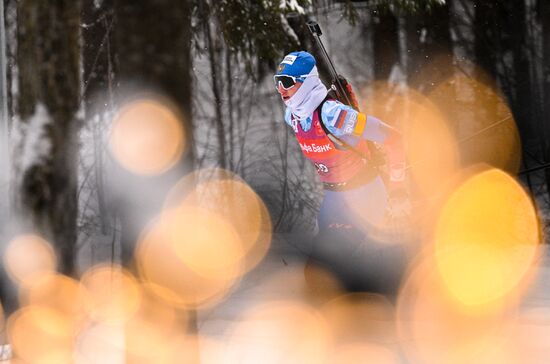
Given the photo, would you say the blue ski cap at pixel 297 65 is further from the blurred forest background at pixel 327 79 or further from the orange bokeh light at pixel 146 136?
the blurred forest background at pixel 327 79

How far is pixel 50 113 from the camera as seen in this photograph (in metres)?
3.27

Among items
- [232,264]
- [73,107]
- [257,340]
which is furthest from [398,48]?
Result: [73,107]

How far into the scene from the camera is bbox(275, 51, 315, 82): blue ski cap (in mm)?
4598

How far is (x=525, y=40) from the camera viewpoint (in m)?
9.71

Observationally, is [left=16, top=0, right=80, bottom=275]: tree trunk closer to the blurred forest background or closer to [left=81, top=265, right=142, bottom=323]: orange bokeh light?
[left=81, top=265, right=142, bottom=323]: orange bokeh light

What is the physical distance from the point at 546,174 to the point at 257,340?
241 inches

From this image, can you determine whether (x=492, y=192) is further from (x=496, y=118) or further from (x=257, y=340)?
(x=257, y=340)

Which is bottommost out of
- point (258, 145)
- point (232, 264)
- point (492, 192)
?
point (232, 264)

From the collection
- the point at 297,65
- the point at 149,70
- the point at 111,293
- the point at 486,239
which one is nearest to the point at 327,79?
the point at 486,239

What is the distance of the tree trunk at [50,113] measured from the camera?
3.27 metres

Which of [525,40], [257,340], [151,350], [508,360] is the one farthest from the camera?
[525,40]

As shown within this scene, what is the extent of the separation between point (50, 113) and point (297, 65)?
1.79 meters

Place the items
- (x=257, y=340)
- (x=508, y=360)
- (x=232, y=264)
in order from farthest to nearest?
(x=232, y=264)
(x=257, y=340)
(x=508, y=360)

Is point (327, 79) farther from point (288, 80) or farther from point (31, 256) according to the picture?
point (31, 256)
